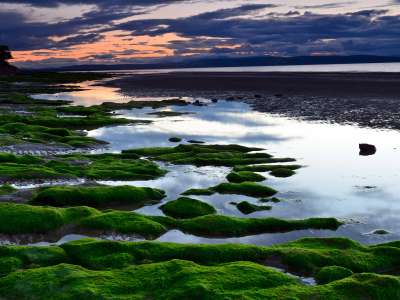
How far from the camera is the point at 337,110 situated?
44438mm

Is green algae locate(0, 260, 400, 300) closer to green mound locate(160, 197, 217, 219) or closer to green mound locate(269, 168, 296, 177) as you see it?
green mound locate(160, 197, 217, 219)

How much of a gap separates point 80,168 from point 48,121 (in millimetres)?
19893

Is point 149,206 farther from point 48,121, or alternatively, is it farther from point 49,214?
point 48,121

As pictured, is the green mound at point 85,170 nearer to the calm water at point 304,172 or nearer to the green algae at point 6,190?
the calm water at point 304,172

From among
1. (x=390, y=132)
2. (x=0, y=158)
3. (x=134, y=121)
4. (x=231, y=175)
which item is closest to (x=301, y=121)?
(x=390, y=132)

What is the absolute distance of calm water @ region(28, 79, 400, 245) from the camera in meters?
13.0

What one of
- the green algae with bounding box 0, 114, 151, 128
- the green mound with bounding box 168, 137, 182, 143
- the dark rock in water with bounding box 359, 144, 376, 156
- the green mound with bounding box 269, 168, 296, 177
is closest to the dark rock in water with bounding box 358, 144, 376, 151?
the dark rock in water with bounding box 359, 144, 376, 156

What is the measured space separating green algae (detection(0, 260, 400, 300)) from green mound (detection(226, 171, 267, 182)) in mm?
9669

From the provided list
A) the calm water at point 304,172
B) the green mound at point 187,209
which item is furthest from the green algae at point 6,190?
the green mound at point 187,209

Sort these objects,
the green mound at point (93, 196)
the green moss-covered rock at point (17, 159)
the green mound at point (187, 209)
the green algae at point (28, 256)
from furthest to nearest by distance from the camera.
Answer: the green moss-covered rock at point (17, 159) → the green mound at point (93, 196) → the green mound at point (187, 209) → the green algae at point (28, 256)

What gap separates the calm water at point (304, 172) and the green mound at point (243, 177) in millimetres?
536

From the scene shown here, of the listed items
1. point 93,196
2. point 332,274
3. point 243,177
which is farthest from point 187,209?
point 332,274

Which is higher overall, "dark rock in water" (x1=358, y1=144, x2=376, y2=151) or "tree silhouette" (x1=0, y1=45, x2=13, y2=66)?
"tree silhouette" (x1=0, y1=45, x2=13, y2=66)

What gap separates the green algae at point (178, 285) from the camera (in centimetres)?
723
